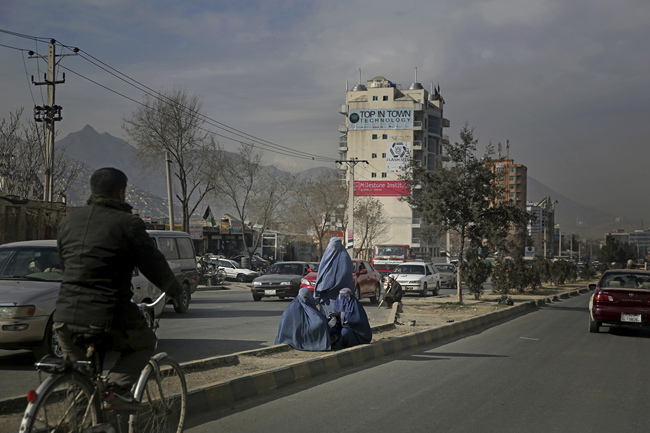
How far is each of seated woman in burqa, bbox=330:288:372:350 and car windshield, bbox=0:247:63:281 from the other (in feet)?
14.0

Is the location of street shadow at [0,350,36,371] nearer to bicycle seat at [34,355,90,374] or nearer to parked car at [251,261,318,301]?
bicycle seat at [34,355,90,374]

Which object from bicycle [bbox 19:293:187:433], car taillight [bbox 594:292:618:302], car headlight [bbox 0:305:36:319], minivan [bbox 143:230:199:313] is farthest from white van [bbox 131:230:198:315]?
bicycle [bbox 19:293:187:433]

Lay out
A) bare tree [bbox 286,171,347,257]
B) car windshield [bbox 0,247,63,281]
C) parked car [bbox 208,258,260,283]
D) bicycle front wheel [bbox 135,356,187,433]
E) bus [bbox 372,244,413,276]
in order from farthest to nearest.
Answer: bare tree [bbox 286,171,347,257], bus [bbox 372,244,413,276], parked car [bbox 208,258,260,283], car windshield [bbox 0,247,63,281], bicycle front wheel [bbox 135,356,187,433]

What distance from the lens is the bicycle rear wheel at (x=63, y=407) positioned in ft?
12.1

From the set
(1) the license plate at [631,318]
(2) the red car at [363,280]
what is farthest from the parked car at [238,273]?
(1) the license plate at [631,318]

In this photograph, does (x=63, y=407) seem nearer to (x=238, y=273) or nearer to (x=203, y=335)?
(x=203, y=335)

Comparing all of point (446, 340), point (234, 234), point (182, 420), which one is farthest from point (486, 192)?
point (234, 234)

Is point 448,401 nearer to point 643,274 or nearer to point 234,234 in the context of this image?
point 643,274

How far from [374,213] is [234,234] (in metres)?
18.2

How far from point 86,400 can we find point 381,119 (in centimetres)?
11404

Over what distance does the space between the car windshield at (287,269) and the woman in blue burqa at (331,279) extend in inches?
551

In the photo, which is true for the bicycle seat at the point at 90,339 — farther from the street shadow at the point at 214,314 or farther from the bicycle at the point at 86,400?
the street shadow at the point at 214,314

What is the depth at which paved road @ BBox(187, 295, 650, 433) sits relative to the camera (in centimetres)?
604

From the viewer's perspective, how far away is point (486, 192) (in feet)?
69.6
